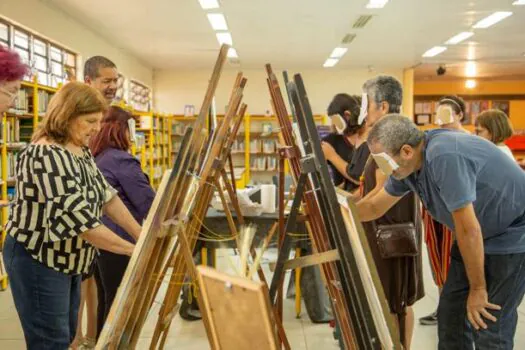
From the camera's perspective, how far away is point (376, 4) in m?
6.57

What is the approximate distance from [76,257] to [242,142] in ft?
34.0

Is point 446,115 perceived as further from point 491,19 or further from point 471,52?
point 471,52

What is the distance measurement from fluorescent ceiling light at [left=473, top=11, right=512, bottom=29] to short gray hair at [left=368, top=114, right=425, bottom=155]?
6.44 meters

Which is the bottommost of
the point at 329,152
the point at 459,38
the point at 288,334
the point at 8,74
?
the point at 288,334

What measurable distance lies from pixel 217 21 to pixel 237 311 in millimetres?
7016

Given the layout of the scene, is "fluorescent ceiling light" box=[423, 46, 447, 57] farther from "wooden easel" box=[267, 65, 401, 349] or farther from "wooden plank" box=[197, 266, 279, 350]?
"wooden plank" box=[197, 266, 279, 350]

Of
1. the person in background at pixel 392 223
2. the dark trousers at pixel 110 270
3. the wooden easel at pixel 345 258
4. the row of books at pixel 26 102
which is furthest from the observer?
the row of books at pixel 26 102

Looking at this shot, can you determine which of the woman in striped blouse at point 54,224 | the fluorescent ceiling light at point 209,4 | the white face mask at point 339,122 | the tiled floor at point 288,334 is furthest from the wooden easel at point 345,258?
the fluorescent ceiling light at point 209,4

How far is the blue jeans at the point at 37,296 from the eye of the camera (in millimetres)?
1694

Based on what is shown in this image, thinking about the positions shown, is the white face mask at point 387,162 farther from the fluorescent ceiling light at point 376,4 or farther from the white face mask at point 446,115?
the fluorescent ceiling light at point 376,4

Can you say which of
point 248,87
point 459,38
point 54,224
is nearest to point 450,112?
point 54,224

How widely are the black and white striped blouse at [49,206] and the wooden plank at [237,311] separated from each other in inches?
28.1

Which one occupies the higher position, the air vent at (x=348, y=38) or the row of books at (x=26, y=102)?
the air vent at (x=348, y=38)

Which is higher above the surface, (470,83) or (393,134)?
(470,83)
